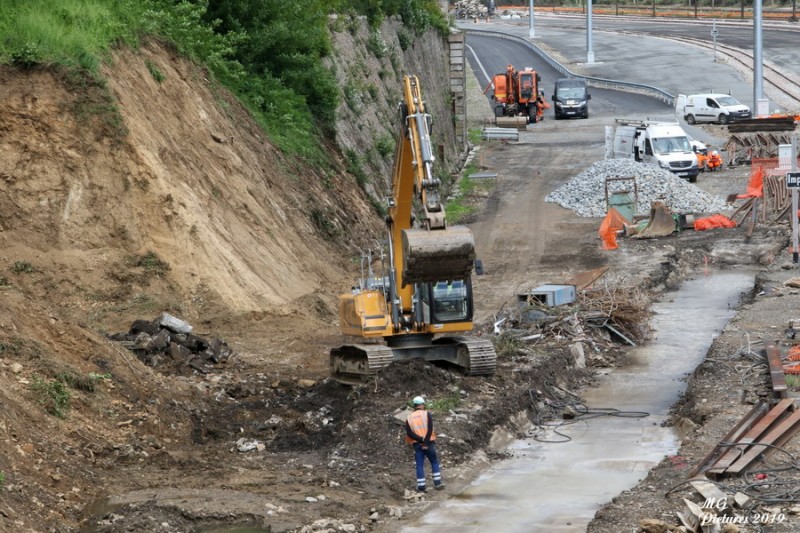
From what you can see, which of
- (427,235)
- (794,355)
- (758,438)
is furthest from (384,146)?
(758,438)

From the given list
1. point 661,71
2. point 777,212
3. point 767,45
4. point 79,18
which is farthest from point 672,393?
point 767,45

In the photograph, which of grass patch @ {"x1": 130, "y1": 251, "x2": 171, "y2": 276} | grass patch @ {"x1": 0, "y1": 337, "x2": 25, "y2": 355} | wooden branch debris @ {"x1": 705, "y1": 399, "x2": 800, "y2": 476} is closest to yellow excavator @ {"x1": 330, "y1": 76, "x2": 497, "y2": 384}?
grass patch @ {"x1": 130, "y1": 251, "x2": 171, "y2": 276}

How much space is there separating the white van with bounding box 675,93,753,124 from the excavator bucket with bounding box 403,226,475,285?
46220 mm

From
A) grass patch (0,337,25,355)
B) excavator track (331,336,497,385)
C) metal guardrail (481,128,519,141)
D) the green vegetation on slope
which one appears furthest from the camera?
metal guardrail (481,128,519,141)

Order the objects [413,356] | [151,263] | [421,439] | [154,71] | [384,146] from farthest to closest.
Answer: [384,146] < [154,71] < [151,263] < [413,356] < [421,439]

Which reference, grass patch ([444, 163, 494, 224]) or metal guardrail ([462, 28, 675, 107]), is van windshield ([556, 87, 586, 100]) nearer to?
metal guardrail ([462, 28, 675, 107])

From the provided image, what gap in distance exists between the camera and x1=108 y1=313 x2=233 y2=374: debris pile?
22.9 metres

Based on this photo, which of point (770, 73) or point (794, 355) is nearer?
point (794, 355)

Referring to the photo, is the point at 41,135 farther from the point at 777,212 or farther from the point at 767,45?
the point at 767,45

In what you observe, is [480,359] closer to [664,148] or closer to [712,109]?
[664,148]

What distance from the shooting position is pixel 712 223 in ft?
137

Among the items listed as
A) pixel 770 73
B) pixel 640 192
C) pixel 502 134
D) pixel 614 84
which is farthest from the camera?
pixel 614 84

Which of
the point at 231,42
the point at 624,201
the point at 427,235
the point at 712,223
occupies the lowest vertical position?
the point at 712,223

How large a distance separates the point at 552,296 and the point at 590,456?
940 centimetres
